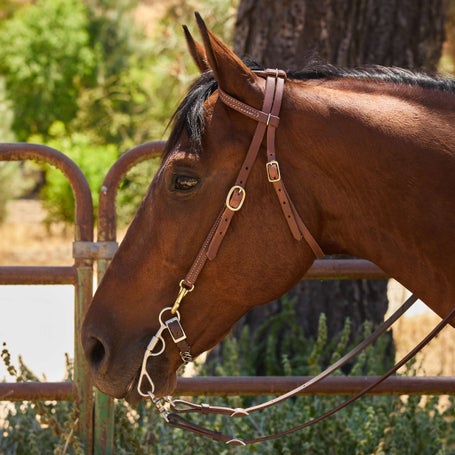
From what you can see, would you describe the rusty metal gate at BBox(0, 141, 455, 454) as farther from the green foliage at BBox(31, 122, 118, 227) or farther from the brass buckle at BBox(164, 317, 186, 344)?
the green foliage at BBox(31, 122, 118, 227)

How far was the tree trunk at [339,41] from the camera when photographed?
498 centimetres

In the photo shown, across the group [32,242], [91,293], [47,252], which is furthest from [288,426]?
[32,242]

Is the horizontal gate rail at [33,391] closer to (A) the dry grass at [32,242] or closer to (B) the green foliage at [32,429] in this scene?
(B) the green foliage at [32,429]

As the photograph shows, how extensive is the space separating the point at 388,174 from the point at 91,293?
4.76ft

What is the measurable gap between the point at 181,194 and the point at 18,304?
8216mm

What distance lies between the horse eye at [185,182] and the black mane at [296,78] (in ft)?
0.27

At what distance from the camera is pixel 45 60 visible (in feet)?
70.8

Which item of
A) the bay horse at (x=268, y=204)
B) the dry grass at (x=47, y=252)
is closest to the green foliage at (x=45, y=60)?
the dry grass at (x=47, y=252)

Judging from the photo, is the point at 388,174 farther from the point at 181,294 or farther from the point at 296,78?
the point at 181,294

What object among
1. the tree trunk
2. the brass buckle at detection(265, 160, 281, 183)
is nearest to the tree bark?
the tree trunk

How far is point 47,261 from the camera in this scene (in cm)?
1430

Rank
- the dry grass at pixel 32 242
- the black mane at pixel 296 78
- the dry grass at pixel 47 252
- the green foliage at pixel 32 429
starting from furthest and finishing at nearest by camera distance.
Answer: the dry grass at pixel 32 242, the dry grass at pixel 47 252, the green foliage at pixel 32 429, the black mane at pixel 296 78

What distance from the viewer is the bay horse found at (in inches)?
96.6

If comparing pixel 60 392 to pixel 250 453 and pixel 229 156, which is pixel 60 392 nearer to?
pixel 250 453
